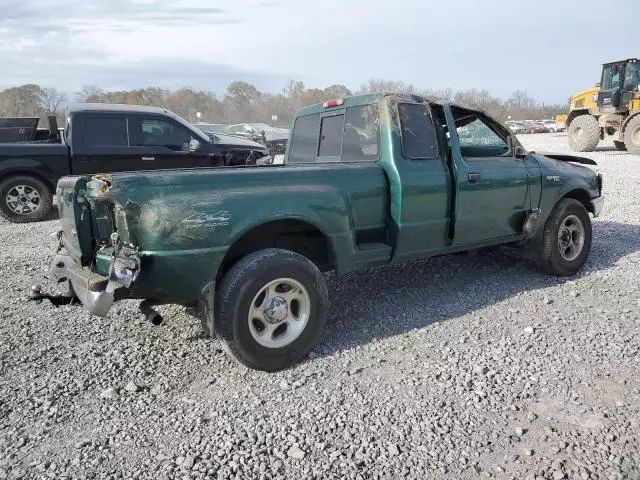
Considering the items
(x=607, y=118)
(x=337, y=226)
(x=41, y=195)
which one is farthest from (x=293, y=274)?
(x=607, y=118)

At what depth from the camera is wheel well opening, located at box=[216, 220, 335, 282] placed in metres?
3.54

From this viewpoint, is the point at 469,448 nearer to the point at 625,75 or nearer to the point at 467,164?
the point at 467,164

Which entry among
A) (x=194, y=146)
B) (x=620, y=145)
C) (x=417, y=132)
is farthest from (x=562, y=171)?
(x=620, y=145)

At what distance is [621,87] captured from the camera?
54.7ft

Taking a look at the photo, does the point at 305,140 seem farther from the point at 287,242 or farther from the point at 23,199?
the point at 23,199

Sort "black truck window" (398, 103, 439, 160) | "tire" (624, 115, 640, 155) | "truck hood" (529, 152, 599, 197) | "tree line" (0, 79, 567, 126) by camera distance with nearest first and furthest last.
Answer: "black truck window" (398, 103, 439, 160) < "truck hood" (529, 152, 599, 197) < "tire" (624, 115, 640, 155) < "tree line" (0, 79, 567, 126)

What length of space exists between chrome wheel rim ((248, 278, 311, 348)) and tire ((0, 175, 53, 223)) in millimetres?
6828

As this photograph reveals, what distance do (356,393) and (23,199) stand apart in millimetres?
7788

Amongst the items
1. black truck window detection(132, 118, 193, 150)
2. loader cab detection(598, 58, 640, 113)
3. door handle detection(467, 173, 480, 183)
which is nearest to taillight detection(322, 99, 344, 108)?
door handle detection(467, 173, 480, 183)

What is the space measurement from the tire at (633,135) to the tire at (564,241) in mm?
13406

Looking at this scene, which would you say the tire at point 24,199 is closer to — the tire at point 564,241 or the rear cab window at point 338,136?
the rear cab window at point 338,136

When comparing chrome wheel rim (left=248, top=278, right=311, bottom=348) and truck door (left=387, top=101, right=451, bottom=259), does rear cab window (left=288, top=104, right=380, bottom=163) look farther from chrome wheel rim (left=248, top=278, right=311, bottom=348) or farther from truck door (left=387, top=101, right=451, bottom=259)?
chrome wheel rim (left=248, top=278, right=311, bottom=348)

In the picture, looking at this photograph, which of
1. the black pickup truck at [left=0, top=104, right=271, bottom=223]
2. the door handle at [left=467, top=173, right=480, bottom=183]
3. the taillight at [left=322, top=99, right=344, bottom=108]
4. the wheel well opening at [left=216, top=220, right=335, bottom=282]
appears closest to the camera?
the wheel well opening at [left=216, top=220, right=335, bottom=282]

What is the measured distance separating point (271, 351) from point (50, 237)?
5.46 meters
